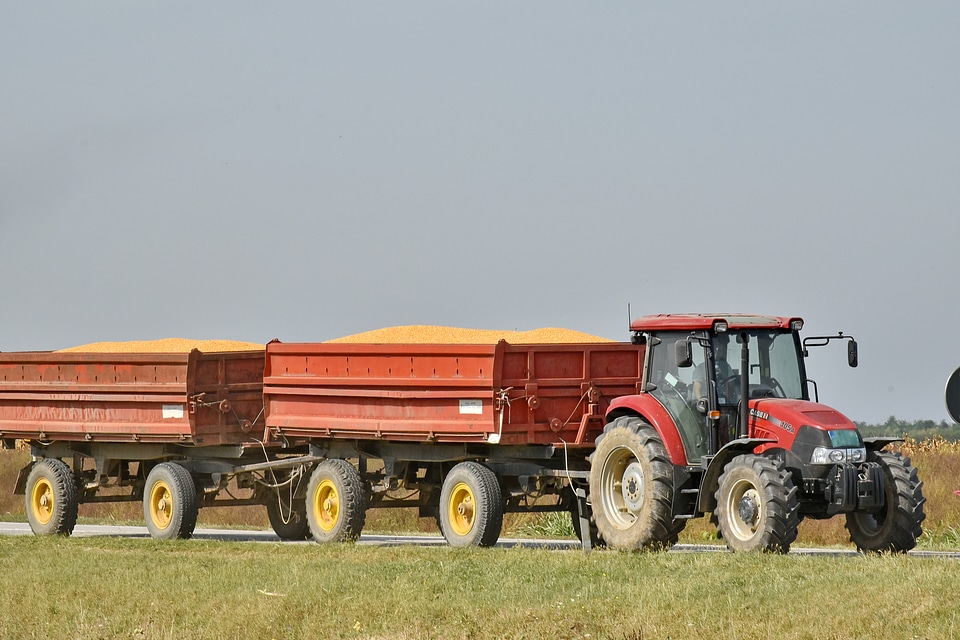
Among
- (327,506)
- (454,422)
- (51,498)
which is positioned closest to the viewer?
(454,422)

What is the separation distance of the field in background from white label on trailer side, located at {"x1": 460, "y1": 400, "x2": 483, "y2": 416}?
5124 millimetres

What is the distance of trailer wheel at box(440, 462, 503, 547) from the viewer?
691 inches

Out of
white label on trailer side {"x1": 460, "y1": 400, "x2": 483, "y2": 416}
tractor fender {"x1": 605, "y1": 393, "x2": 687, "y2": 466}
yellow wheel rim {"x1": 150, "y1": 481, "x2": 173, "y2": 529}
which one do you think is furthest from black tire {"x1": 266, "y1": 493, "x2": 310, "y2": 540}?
tractor fender {"x1": 605, "y1": 393, "x2": 687, "y2": 466}

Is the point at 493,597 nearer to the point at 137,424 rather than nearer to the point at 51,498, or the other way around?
the point at 137,424

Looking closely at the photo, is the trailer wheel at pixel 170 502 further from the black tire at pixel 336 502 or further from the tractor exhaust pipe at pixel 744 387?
the tractor exhaust pipe at pixel 744 387

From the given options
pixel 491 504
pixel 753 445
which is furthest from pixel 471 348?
pixel 753 445

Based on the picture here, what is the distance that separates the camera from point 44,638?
43.4 feet

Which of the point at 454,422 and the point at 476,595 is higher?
the point at 454,422

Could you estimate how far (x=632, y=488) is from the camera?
54.1 ft

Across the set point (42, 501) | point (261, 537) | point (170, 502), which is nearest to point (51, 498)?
point (42, 501)

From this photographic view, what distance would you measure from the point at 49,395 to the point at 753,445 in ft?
34.9

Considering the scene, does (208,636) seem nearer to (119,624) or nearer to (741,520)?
(119,624)

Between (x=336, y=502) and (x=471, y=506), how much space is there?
218cm

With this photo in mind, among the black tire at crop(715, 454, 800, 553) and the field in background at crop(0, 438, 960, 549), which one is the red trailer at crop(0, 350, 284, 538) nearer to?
the field in background at crop(0, 438, 960, 549)
